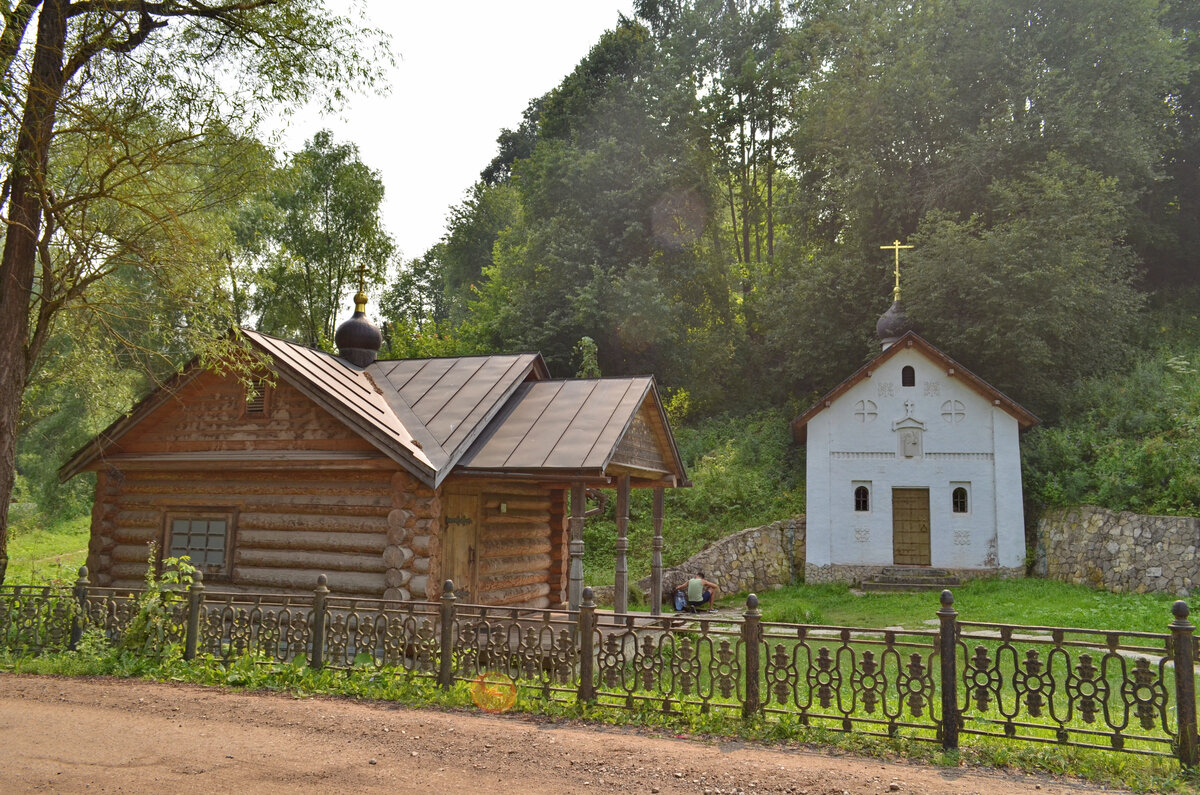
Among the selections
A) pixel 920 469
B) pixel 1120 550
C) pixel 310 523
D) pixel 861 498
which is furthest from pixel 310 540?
pixel 1120 550

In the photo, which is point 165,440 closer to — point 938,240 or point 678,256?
point 938,240

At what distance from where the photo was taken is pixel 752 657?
7906 millimetres

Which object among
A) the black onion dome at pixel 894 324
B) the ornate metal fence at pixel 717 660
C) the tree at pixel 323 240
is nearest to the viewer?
the ornate metal fence at pixel 717 660

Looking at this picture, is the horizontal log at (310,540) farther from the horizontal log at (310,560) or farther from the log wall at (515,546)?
the log wall at (515,546)

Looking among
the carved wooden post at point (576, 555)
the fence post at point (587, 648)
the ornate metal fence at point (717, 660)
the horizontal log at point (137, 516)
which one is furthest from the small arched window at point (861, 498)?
the horizontal log at point (137, 516)

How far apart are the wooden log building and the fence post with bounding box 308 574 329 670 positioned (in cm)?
211

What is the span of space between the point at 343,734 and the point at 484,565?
267 inches

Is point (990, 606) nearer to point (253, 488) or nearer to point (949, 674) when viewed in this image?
point (949, 674)

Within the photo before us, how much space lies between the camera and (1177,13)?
1293 inches

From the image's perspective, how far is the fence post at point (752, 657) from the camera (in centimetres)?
775

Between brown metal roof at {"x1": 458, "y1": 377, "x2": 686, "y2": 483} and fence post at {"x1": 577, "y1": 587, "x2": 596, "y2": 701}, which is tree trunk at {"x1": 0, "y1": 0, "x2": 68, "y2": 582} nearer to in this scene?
brown metal roof at {"x1": 458, "y1": 377, "x2": 686, "y2": 483}

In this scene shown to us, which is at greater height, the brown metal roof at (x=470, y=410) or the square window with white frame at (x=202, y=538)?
the brown metal roof at (x=470, y=410)

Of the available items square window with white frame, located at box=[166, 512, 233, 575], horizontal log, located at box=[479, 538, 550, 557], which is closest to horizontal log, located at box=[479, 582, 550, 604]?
horizontal log, located at box=[479, 538, 550, 557]

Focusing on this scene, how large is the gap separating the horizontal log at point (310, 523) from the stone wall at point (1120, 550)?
1590cm
